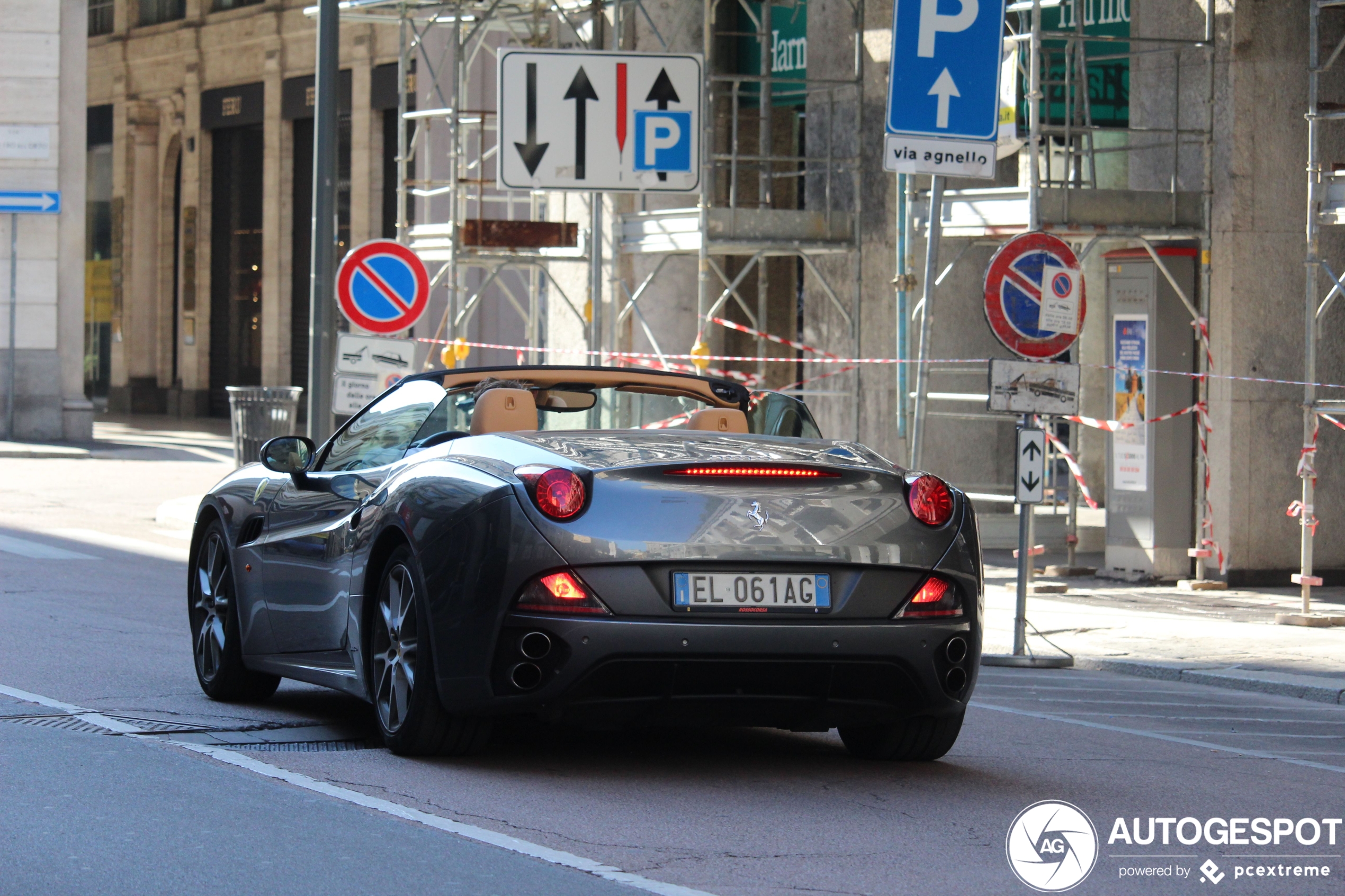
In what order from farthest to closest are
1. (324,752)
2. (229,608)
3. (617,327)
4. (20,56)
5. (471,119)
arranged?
(20,56) < (471,119) < (617,327) < (229,608) < (324,752)

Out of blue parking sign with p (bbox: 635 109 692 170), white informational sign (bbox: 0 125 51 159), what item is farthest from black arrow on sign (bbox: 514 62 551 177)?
white informational sign (bbox: 0 125 51 159)

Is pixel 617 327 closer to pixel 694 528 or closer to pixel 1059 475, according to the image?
pixel 1059 475

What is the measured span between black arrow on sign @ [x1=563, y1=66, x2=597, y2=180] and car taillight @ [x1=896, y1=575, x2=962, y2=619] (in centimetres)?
840

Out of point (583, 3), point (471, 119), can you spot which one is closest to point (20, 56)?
point (471, 119)

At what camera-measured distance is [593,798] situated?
607 centimetres

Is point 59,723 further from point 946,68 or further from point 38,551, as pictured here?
point 38,551

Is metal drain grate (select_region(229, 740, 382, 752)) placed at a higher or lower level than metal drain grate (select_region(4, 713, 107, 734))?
lower

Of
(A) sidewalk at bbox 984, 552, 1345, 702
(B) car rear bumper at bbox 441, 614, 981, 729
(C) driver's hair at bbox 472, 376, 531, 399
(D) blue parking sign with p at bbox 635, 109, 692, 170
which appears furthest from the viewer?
(D) blue parking sign with p at bbox 635, 109, 692, 170

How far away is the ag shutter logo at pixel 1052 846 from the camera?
526cm

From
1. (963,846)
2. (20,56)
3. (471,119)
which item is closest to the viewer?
(963,846)

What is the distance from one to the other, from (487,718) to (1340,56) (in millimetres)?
10560

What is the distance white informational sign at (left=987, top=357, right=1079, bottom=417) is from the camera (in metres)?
10.7

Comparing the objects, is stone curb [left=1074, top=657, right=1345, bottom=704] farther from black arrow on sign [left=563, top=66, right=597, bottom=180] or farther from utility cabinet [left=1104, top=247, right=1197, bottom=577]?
black arrow on sign [left=563, top=66, right=597, bottom=180]

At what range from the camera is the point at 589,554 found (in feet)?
19.7
